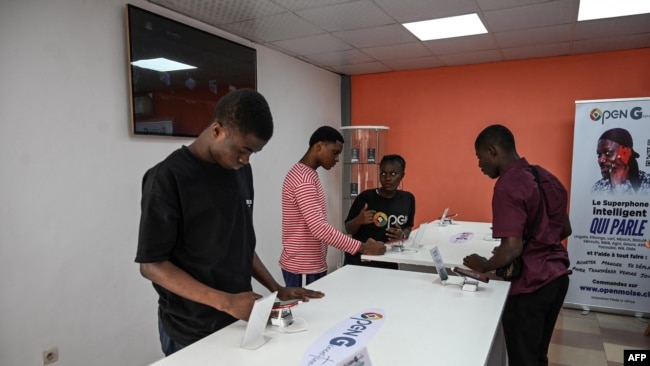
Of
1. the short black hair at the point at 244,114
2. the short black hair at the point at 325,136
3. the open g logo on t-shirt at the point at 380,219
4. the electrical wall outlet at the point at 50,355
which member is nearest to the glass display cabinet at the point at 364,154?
the open g logo on t-shirt at the point at 380,219

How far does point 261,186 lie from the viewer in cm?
388

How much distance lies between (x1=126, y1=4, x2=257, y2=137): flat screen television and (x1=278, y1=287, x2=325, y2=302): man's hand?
169 cm

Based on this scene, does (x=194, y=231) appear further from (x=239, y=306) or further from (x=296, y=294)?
(x=296, y=294)

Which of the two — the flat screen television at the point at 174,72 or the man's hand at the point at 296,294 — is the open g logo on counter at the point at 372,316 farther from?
the flat screen television at the point at 174,72

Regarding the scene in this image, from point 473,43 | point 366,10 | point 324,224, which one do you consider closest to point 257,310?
point 324,224

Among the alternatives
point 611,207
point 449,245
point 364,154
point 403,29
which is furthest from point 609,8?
point 364,154

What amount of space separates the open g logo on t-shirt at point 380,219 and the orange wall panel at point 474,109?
2.34 metres

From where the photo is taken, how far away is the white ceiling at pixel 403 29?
2.84 metres

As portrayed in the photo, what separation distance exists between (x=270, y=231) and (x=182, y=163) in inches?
113

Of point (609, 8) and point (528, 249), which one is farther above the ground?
point (609, 8)

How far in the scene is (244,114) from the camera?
1.15 metres

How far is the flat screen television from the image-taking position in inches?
102

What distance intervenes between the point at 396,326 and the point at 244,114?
82 centimetres

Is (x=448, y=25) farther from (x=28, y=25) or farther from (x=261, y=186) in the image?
(x=28, y=25)
